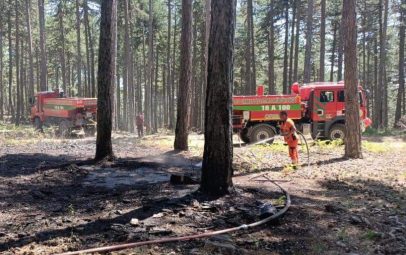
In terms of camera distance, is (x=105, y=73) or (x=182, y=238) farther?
(x=105, y=73)

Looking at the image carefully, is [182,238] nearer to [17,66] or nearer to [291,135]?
[291,135]

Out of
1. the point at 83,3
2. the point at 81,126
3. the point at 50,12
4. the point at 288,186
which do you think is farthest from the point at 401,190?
the point at 50,12

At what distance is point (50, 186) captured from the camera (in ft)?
27.7

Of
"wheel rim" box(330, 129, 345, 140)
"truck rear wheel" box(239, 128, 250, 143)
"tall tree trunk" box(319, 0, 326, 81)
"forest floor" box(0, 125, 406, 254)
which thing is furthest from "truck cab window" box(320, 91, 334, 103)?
"forest floor" box(0, 125, 406, 254)

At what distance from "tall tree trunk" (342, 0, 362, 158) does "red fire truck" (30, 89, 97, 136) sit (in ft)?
57.2

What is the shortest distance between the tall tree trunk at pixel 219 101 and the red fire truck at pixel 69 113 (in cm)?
2038

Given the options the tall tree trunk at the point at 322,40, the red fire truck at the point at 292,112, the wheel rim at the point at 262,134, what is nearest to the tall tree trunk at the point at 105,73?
the red fire truck at the point at 292,112

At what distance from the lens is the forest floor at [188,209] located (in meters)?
5.16

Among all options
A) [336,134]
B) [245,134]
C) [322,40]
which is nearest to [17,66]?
[245,134]

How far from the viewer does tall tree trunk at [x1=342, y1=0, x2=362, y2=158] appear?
13039 millimetres

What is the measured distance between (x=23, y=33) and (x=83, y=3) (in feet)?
25.7

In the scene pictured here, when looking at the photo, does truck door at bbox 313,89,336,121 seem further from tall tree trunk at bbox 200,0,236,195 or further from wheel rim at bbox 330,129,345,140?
tall tree trunk at bbox 200,0,236,195

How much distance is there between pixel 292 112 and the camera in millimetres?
19344

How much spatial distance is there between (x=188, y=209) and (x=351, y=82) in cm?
883
